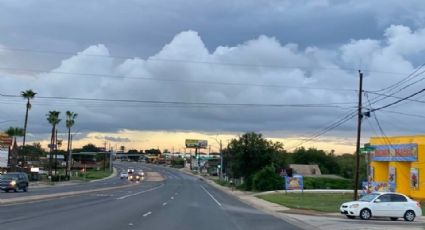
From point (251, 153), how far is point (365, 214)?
55.0 meters

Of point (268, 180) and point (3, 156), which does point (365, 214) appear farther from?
point (3, 156)

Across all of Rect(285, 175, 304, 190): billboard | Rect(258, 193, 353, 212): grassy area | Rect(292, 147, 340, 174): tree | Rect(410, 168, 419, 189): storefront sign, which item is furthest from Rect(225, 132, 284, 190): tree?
Rect(292, 147, 340, 174): tree

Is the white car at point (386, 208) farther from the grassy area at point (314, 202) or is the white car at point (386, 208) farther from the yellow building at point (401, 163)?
the yellow building at point (401, 163)

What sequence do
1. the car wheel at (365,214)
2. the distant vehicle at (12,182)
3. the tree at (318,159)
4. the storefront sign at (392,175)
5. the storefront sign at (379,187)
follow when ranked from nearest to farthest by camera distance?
the car wheel at (365,214) → the storefront sign at (379,187) → the distant vehicle at (12,182) → the storefront sign at (392,175) → the tree at (318,159)

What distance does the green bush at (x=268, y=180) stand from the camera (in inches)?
3236

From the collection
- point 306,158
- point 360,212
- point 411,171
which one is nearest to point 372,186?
point 411,171

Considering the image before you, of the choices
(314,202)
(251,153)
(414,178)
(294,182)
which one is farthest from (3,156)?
(414,178)

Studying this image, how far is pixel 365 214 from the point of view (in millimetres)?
32281

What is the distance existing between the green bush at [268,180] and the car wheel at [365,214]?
164ft

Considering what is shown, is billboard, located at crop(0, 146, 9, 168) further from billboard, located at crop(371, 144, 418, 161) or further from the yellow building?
billboard, located at crop(371, 144, 418, 161)

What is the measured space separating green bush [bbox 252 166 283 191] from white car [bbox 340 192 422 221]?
49.7 metres

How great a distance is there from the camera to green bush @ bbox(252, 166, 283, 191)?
82.2 meters

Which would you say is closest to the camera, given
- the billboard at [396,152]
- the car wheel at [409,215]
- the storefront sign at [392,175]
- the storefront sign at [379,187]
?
the car wheel at [409,215]

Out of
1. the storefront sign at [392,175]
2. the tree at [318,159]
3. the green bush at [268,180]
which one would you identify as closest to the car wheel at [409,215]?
the storefront sign at [392,175]
